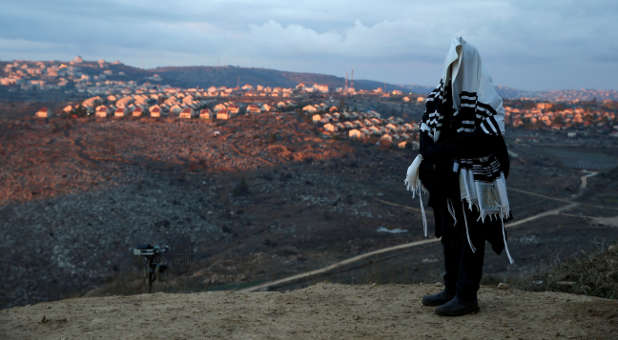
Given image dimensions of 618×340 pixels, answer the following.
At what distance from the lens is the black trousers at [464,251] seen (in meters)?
3.93

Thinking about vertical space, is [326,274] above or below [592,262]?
below

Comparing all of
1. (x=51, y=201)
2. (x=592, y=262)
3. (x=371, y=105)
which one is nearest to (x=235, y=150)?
(x=51, y=201)

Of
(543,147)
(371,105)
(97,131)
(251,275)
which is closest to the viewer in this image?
(251,275)

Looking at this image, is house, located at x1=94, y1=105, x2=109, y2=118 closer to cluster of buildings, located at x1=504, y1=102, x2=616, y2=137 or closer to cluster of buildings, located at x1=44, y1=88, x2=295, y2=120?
cluster of buildings, located at x1=44, y1=88, x2=295, y2=120

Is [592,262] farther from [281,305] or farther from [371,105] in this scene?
[371,105]

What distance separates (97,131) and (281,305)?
46.4 metres

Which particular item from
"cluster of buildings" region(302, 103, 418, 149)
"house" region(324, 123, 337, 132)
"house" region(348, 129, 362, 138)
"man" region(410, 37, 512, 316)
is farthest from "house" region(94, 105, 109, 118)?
"man" region(410, 37, 512, 316)

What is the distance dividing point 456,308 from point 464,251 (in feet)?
1.66

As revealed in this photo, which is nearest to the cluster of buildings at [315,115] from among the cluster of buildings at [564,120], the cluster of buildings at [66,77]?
the cluster of buildings at [564,120]

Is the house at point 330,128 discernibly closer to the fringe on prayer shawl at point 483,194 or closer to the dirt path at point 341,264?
the dirt path at point 341,264

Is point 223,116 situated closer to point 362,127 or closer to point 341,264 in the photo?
point 362,127

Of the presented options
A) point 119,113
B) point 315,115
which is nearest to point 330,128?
point 315,115

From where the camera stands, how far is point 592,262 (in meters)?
6.14

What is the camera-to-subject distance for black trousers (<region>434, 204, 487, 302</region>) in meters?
3.93
